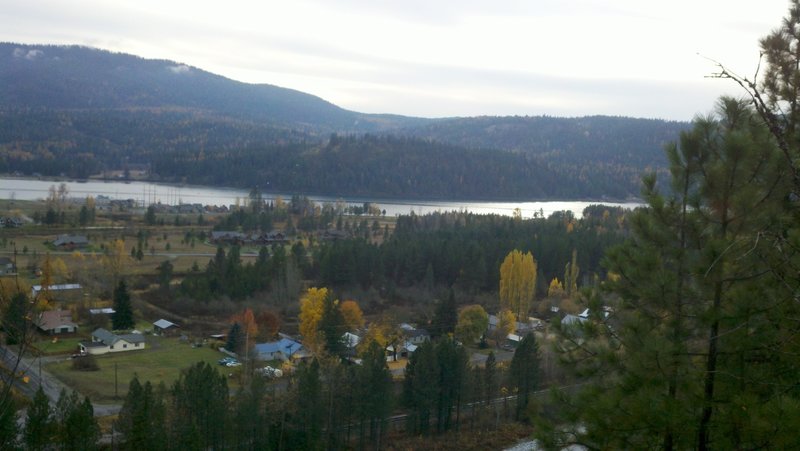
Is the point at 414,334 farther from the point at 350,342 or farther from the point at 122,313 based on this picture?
the point at 122,313

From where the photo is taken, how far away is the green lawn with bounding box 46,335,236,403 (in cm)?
1066

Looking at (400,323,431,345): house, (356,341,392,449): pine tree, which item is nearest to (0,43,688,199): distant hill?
(400,323,431,345): house

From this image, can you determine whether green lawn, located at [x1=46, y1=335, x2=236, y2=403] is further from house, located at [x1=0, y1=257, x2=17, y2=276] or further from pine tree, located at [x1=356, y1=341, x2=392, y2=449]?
house, located at [x1=0, y1=257, x2=17, y2=276]

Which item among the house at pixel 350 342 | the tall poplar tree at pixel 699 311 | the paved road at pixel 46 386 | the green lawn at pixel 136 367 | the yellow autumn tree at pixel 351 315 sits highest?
the tall poplar tree at pixel 699 311

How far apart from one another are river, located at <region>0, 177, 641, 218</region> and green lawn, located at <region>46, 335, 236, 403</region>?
1145 inches

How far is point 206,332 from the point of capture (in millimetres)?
14508

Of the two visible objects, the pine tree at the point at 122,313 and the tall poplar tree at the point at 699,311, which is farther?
the pine tree at the point at 122,313

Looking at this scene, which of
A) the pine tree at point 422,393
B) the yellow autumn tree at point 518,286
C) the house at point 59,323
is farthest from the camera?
the yellow autumn tree at point 518,286

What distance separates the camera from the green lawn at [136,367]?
35.0ft

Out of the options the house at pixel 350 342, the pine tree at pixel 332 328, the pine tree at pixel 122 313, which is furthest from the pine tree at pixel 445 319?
the pine tree at pixel 122 313

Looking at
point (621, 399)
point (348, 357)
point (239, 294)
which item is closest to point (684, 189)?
point (621, 399)

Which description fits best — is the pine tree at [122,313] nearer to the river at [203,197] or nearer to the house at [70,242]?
the house at [70,242]

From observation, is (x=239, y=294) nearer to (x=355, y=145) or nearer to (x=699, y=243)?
(x=699, y=243)

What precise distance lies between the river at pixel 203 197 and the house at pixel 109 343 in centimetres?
A: 2881
